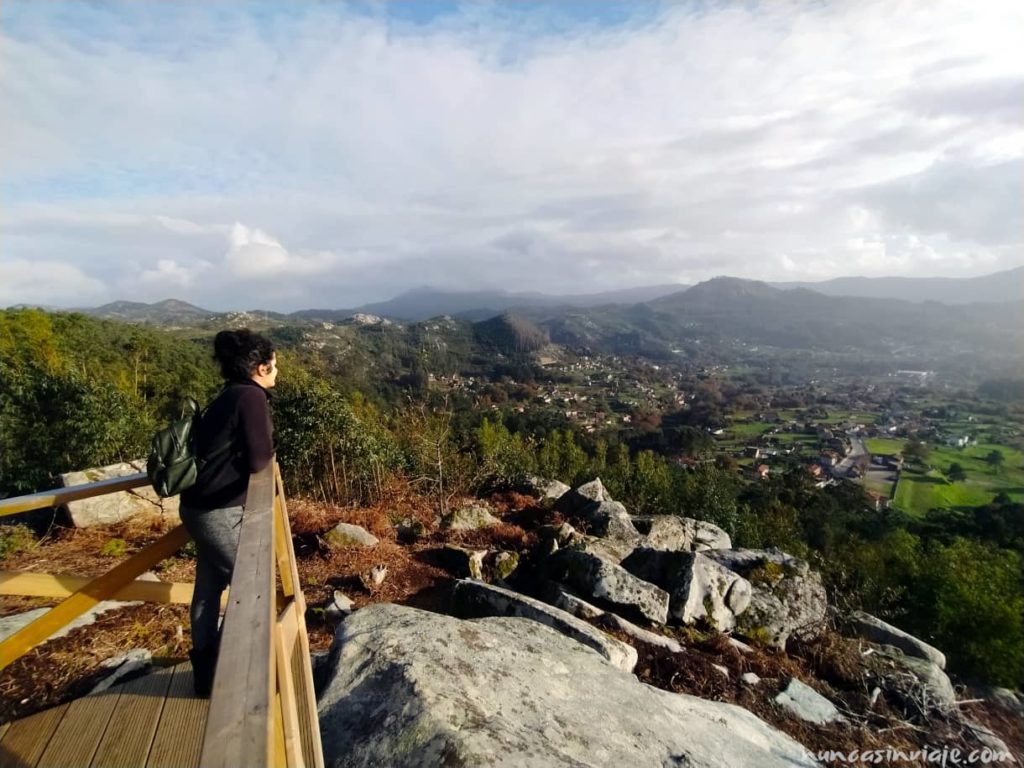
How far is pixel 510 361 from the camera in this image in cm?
16000

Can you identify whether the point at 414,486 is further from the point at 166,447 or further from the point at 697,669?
the point at 166,447

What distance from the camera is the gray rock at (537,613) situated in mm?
5367

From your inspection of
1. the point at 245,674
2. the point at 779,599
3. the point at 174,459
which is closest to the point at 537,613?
the point at 174,459

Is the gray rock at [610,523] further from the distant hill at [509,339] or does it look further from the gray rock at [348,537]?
the distant hill at [509,339]

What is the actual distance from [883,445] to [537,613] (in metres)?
96.1

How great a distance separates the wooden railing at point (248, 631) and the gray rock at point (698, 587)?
240 inches

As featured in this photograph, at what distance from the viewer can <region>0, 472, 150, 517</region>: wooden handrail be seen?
2646 millimetres

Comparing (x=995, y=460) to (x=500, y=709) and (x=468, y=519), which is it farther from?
(x=500, y=709)

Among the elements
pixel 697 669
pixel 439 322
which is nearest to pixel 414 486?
pixel 697 669

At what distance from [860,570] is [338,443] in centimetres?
2684

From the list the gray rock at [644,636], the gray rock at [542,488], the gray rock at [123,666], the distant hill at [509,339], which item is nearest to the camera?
the gray rock at [123,666]

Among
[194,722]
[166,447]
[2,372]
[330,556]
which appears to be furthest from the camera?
[2,372]

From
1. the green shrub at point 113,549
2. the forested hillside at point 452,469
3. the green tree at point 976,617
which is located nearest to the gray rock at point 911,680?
the forested hillside at point 452,469

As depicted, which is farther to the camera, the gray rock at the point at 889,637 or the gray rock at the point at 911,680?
the gray rock at the point at 889,637
